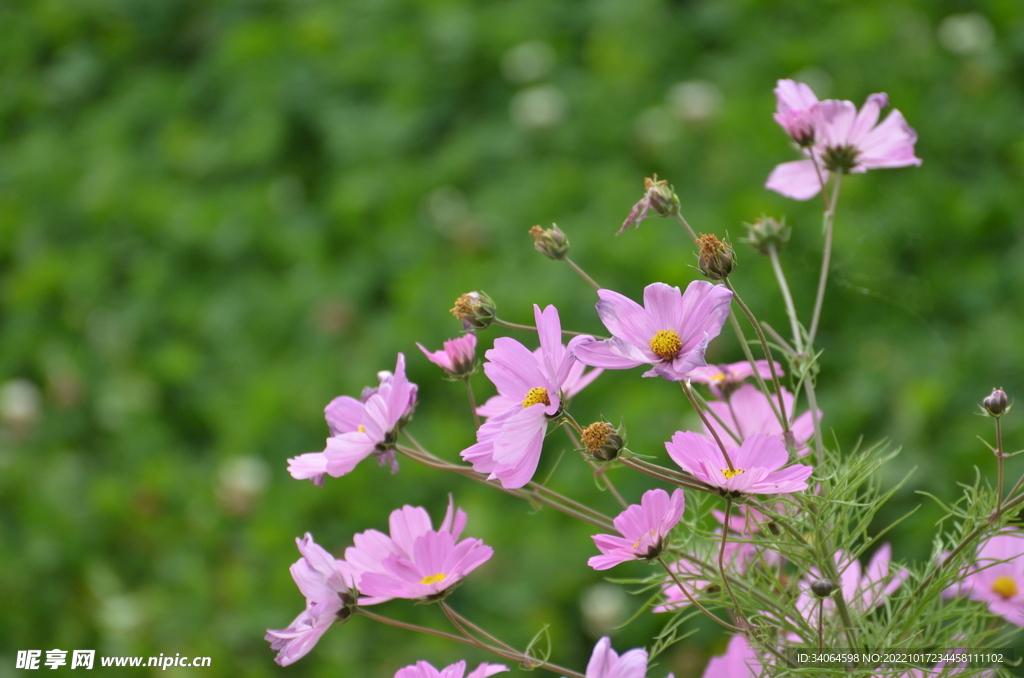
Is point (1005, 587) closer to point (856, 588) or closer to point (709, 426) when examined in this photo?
point (856, 588)

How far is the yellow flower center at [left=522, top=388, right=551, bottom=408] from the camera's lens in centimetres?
28

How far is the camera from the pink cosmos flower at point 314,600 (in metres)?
0.29

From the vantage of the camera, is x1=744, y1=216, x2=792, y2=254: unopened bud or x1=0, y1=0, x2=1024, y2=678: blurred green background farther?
x1=0, y1=0, x2=1024, y2=678: blurred green background

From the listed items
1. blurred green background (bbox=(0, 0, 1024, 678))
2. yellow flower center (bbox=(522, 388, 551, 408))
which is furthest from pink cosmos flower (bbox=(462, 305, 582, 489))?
blurred green background (bbox=(0, 0, 1024, 678))

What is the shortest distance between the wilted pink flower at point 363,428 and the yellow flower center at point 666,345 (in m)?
0.09

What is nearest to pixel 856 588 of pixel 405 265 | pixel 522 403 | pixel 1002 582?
pixel 1002 582

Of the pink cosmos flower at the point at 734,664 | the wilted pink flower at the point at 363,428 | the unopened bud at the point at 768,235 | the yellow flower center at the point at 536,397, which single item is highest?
the unopened bud at the point at 768,235

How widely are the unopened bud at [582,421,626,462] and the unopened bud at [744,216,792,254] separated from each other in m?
0.13

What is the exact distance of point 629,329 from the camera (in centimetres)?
27

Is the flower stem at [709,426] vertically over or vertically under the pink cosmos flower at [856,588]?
over

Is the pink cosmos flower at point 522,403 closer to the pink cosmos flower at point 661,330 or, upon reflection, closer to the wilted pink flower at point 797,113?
the pink cosmos flower at point 661,330

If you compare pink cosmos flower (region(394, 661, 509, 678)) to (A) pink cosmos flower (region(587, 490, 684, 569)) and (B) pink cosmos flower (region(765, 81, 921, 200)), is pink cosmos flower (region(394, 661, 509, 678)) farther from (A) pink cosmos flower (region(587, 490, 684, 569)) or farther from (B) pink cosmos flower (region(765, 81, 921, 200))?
(B) pink cosmos flower (region(765, 81, 921, 200))

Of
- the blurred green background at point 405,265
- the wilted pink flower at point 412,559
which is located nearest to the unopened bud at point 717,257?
the wilted pink flower at point 412,559

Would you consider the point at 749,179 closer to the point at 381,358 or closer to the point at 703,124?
the point at 703,124
